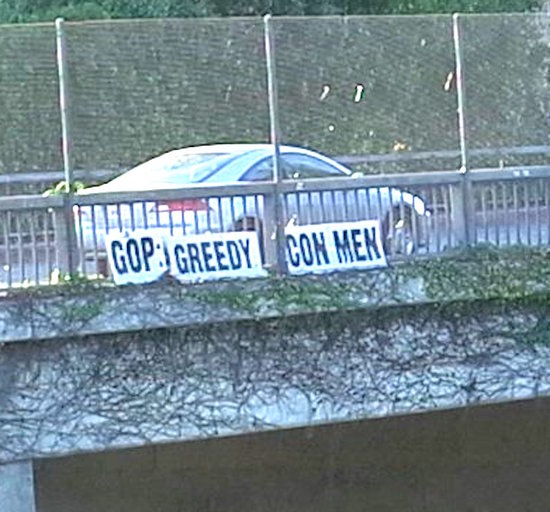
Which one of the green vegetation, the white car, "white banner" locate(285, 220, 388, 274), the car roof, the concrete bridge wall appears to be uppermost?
the green vegetation

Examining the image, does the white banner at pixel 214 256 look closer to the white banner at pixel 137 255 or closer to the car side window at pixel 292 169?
the white banner at pixel 137 255

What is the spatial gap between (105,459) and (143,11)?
12344 millimetres

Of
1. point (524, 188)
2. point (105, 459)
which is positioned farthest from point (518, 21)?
point (105, 459)

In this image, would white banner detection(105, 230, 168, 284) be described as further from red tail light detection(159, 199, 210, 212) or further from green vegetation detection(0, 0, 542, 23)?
green vegetation detection(0, 0, 542, 23)

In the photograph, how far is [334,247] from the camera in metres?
10.5

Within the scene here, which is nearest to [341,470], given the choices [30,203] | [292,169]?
[292,169]

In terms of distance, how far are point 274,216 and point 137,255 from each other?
40.2 inches

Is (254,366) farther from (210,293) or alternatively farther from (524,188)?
(524,188)

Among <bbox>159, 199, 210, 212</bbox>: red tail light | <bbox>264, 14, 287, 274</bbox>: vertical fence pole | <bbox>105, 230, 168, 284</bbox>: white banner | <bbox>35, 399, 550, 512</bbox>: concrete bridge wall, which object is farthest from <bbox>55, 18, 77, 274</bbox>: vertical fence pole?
<bbox>35, 399, 550, 512</bbox>: concrete bridge wall

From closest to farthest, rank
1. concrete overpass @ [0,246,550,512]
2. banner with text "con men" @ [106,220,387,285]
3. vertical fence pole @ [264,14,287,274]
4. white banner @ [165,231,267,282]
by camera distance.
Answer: concrete overpass @ [0,246,550,512]
banner with text "con men" @ [106,220,387,285]
white banner @ [165,231,267,282]
vertical fence pole @ [264,14,287,274]

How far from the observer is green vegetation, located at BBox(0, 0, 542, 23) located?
23312 mm

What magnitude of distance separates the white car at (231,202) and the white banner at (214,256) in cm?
7

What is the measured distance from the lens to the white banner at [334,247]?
Result: 34.2 ft

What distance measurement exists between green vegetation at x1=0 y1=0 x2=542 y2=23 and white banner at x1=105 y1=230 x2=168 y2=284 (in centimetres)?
1349
